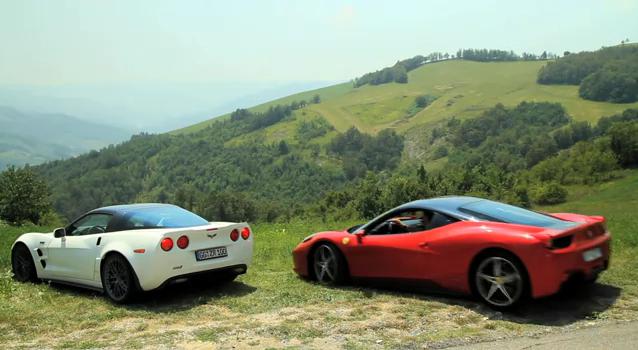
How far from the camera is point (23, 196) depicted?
56.4 meters

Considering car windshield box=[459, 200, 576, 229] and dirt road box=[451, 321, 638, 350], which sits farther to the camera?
car windshield box=[459, 200, 576, 229]

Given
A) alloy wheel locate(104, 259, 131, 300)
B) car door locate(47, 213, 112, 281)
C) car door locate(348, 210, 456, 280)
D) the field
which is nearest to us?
the field

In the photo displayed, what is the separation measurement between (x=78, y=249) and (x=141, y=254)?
1.59m

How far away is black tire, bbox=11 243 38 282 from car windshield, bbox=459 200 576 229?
728 centimetres

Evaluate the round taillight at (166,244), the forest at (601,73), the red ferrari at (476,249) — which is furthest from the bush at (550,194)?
the round taillight at (166,244)

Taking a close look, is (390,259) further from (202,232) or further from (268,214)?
(268,214)

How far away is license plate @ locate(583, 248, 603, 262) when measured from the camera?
6.44 meters

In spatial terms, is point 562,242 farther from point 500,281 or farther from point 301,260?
point 301,260

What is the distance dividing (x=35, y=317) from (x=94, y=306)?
0.76 metres

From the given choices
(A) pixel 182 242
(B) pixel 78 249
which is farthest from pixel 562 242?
(B) pixel 78 249

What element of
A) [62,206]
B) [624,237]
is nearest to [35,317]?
[624,237]

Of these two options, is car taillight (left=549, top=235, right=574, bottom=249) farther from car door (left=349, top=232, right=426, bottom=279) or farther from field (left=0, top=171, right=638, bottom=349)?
car door (left=349, top=232, right=426, bottom=279)

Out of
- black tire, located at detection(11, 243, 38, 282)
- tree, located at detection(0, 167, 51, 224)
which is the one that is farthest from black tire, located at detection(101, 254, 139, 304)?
tree, located at detection(0, 167, 51, 224)

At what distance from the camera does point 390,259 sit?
779cm
